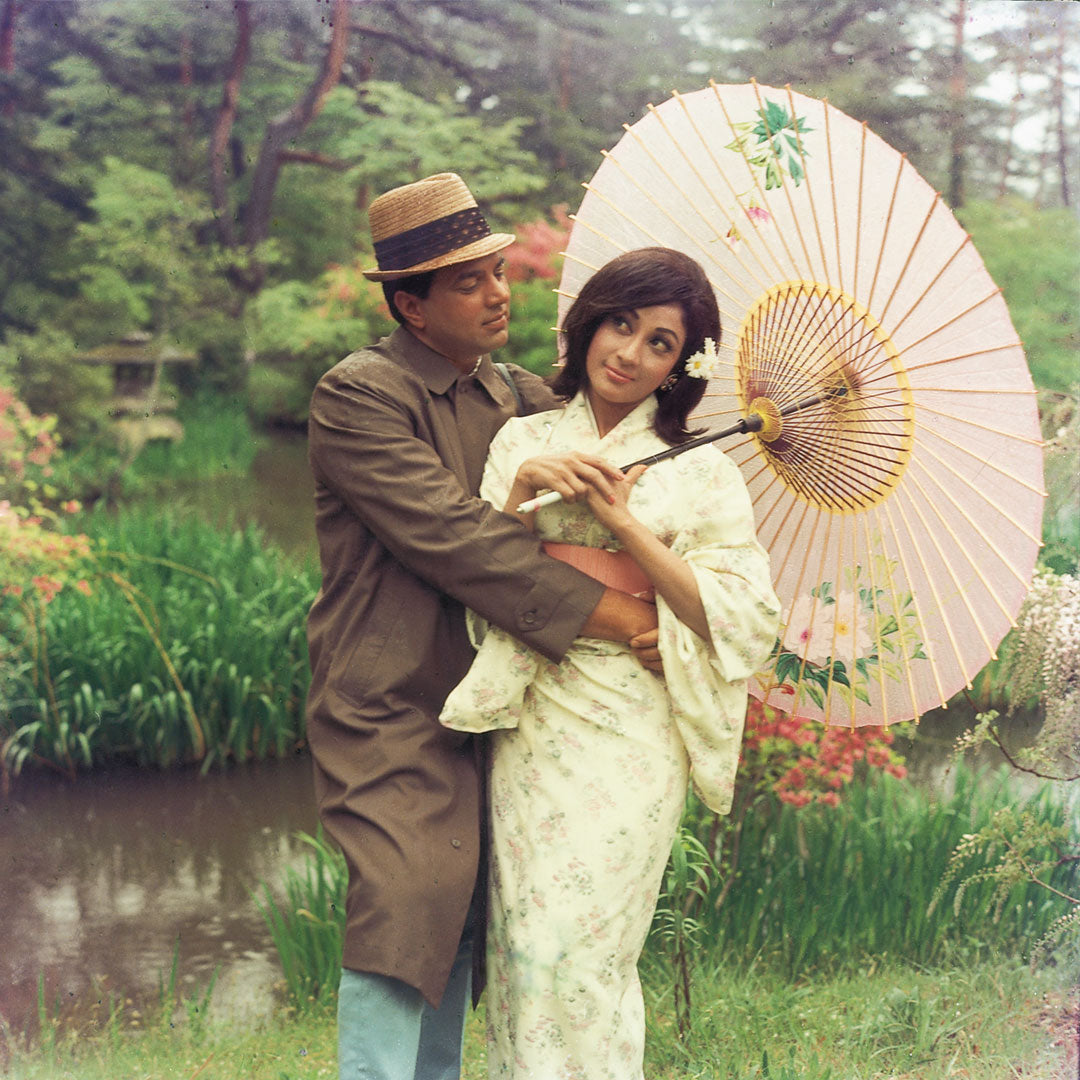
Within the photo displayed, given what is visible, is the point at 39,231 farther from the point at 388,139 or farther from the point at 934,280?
the point at 934,280

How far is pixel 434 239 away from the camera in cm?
202

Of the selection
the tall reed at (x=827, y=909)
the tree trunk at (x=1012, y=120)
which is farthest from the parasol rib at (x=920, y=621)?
the tree trunk at (x=1012, y=120)

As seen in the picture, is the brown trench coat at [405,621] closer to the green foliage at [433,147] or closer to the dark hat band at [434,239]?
the dark hat band at [434,239]

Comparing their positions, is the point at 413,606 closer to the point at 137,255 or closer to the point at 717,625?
the point at 717,625

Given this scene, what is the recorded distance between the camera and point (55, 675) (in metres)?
5.11

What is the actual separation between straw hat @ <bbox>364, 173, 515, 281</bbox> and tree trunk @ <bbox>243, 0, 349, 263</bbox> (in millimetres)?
8176

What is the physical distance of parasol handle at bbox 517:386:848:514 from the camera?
1889 mm

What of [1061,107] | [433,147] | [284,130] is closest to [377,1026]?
[1061,107]

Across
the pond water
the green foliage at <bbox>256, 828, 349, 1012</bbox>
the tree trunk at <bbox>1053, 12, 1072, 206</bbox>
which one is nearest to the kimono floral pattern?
the green foliage at <bbox>256, 828, 349, 1012</bbox>

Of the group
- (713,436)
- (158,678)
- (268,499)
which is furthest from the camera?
(268,499)

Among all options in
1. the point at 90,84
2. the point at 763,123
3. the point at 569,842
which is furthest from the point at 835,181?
the point at 90,84

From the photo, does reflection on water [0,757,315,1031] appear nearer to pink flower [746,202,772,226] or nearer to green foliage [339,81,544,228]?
pink flower [746,202,772,226]

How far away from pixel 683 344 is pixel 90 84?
346 inches

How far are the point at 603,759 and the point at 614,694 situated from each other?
10 centimetres
